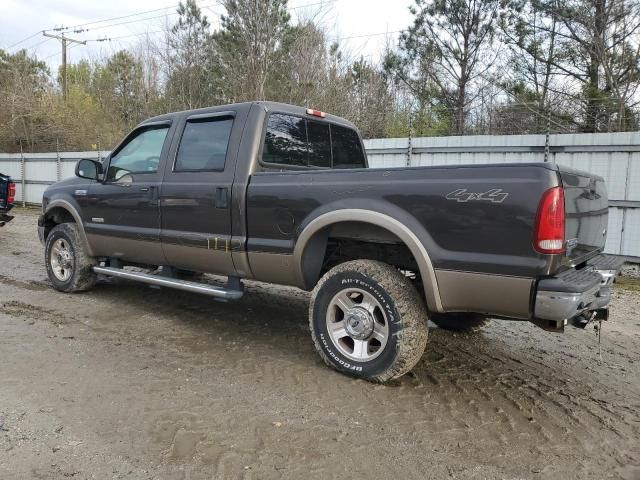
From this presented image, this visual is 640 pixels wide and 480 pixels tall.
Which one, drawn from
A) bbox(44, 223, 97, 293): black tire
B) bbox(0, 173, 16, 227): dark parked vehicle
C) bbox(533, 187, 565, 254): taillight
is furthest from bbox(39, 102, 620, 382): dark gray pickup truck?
bbox(0, 173, 16, 227): dark parked vehicle

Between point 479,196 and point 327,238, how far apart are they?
4.34 feet

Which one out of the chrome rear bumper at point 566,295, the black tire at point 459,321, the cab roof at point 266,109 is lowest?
the black tire at point 459,321

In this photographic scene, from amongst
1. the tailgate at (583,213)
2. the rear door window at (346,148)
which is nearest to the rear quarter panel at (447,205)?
the tailgate at (583,213)

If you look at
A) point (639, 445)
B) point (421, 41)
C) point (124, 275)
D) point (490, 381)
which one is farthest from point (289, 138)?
point (421, 41)

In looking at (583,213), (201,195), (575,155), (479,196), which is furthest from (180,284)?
(575,155)

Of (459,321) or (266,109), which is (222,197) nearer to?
(266,109)

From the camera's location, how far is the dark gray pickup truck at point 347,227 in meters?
3.13

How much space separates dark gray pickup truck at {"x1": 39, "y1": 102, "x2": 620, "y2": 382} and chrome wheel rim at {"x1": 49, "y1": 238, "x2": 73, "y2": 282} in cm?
40

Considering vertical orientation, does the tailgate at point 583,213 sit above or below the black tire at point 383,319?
above

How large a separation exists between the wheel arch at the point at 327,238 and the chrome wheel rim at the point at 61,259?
340 cm

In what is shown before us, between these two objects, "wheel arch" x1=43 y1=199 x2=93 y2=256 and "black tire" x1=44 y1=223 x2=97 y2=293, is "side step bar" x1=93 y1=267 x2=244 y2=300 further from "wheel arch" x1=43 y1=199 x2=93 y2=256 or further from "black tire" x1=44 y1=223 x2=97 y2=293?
"wheel arch" x1=43 y1=199 x2=93 y2=256

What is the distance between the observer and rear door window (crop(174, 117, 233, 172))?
4.65m

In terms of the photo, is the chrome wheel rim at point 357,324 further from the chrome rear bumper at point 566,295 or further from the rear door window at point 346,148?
the rear door window at point 346,148

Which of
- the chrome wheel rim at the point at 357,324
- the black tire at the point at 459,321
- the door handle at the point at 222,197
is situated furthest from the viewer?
the black tire at the point at 459,321
